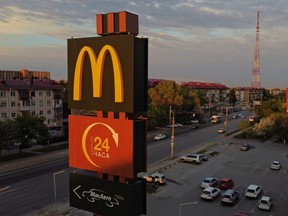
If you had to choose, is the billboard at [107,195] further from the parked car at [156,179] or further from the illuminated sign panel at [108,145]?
the parked car at [156,179]

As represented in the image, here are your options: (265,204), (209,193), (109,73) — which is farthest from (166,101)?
(109,73)

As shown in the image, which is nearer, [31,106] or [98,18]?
[98,18]

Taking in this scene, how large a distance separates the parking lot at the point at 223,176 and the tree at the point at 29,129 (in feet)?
80.1

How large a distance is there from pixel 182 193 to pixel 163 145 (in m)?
32.1

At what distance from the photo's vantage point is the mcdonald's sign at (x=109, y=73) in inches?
840

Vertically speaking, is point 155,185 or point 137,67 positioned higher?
point 137,67

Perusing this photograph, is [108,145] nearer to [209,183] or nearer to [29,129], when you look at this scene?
[209,183]

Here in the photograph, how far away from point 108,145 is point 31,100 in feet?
204

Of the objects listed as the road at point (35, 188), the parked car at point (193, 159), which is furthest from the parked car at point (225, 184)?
the road at point (35, 188)

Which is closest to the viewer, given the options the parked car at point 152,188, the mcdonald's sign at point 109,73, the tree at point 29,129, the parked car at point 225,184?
the mcdonald's sign at point 109,73

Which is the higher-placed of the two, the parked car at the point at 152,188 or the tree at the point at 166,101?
the tree at the point at 166,101

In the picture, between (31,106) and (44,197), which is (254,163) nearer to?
(44,197)

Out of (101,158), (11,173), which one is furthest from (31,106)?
(101,158)

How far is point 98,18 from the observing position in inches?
898
